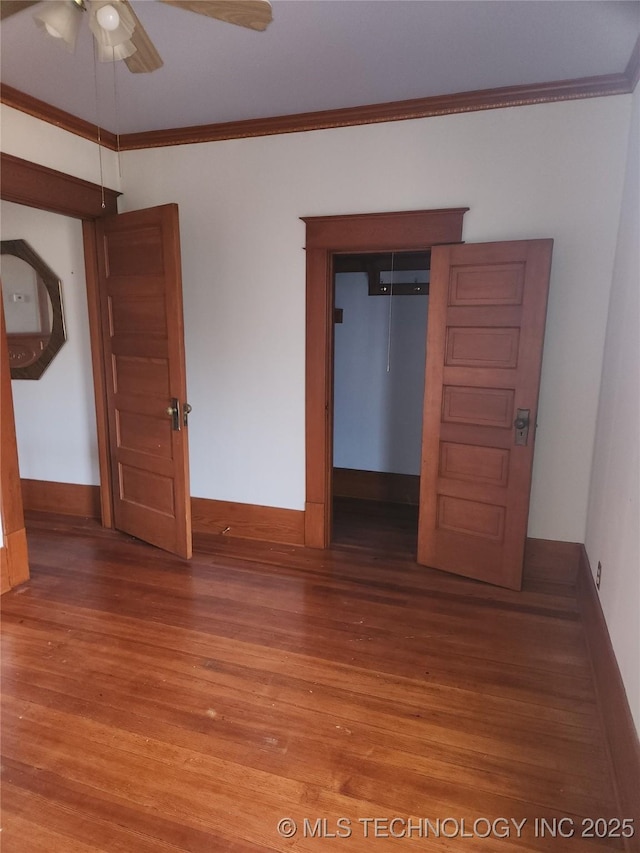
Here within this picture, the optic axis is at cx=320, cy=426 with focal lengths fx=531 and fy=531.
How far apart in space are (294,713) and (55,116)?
3.38 meters

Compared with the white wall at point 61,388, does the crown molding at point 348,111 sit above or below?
above

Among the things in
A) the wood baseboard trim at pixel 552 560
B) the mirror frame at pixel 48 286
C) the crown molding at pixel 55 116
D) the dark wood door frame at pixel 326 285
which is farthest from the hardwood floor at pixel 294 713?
the crown molding at pixel 55 116

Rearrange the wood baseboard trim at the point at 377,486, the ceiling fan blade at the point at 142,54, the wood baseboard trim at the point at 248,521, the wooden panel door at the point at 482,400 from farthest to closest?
1. the wood baseboard trim at the point at 377,486
2. the wood baseboard trim at the point at 248,521
3. the wooden panel door at the point at 482,400
4. the ceiling fan blade at the point at 142,54

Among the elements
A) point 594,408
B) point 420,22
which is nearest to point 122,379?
point 420,22

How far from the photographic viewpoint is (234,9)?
1633 mm

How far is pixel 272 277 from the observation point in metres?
3.34

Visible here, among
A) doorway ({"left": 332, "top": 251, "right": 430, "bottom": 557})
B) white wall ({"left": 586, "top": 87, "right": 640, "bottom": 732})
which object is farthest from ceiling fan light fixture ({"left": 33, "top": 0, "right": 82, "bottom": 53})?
doorway ({"left": 332, "top": 251, "right": 430, "bottom": 557})

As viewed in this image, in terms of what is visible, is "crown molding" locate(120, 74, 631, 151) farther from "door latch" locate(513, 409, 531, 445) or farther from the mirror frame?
"door latch" locate(513, 409, 531, 445)

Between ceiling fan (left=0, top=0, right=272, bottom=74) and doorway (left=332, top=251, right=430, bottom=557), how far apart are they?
2.47 metres

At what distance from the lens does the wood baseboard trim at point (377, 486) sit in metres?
4.44

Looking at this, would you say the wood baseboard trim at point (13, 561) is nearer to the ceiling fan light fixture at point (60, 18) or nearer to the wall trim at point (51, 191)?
the wall trim at point (51, 191)

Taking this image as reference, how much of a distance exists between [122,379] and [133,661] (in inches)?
71.1

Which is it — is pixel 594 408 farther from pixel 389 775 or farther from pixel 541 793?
pixel 389 775

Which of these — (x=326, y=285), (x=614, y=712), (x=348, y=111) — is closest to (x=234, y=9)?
(x=348, y=111)
